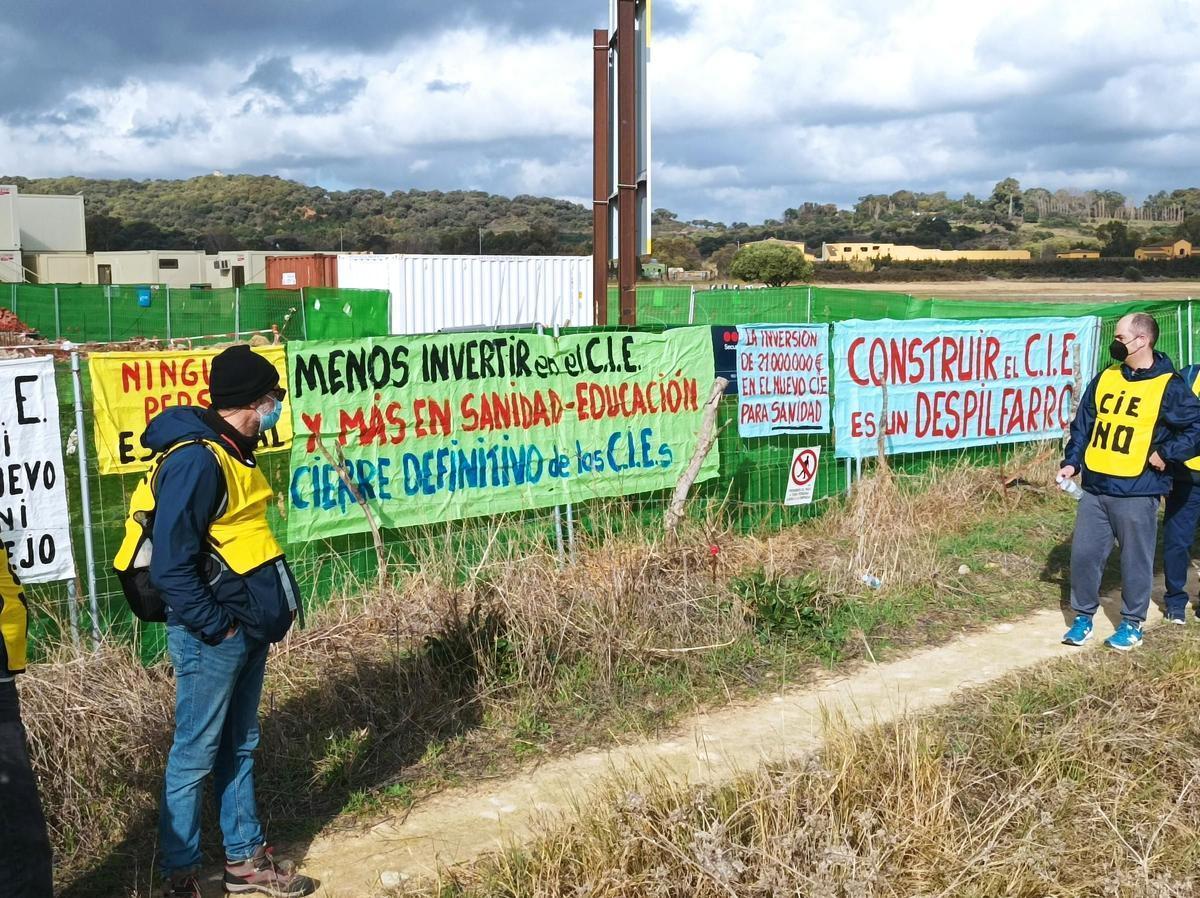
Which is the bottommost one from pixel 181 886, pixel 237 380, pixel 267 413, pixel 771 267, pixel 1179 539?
pixel 181 886

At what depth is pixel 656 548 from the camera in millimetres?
7312

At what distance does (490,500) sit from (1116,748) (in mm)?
4216

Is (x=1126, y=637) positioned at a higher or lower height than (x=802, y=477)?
lower

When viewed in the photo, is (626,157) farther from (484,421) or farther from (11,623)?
(11,623)

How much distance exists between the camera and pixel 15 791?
320cm

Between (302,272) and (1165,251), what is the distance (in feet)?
176

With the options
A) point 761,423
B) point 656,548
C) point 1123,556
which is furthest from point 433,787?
point 761,423

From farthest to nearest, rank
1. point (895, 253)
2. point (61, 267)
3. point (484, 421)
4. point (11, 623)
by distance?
point (895, 253), point (61, 267), point (484, 421), point (11, 623)

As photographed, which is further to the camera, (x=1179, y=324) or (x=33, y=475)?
(x=1179, y=324)

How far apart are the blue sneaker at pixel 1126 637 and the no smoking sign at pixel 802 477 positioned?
10.2 ft

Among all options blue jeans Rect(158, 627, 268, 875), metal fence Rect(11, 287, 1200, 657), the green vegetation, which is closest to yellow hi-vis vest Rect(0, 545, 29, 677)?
blue jeans Rect(158, 627, 268, 875)

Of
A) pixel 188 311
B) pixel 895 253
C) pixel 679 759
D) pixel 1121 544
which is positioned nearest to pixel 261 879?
pixel 679 759

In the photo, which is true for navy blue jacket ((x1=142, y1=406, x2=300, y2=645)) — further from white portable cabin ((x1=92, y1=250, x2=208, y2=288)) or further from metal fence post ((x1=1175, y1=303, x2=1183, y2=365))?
white portable cabin ((x1=92, y1=250, x2=208, y2=288))

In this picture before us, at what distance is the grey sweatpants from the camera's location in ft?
22.7
